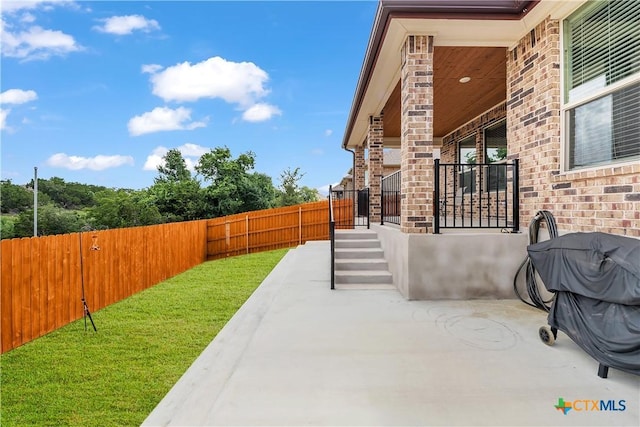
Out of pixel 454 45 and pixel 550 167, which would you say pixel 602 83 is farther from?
pixel 454 45

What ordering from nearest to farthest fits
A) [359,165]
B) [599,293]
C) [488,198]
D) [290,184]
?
[599,293], [488,198], [359,165], [290,184]

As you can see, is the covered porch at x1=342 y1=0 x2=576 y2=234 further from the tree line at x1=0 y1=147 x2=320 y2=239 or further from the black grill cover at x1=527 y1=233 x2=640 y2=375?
the tree line at x1=0 y1=147 x2=320 y2=239

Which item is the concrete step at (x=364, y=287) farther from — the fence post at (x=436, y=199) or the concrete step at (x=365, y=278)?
the fence post at (x=436, y=199)

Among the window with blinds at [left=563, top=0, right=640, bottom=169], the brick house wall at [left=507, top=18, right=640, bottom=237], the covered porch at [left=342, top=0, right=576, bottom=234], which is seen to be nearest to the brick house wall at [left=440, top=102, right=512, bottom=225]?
the covered porch at [left=342, top=0, right=576, bottom=234]

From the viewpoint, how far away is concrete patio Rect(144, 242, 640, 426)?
206cm

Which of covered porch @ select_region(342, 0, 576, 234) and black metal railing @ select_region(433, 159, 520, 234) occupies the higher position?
covered porch @ select_region(342, 0, 576, 234)

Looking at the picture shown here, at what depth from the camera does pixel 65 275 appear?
16.5ft

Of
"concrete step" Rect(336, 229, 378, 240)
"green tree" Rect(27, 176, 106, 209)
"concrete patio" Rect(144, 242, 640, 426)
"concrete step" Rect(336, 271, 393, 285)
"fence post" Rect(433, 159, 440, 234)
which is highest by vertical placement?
"green tree" Rect(27, 176, 106, 209)

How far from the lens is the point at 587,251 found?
2.65 metres

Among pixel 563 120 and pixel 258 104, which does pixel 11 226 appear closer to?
pixel 563 120

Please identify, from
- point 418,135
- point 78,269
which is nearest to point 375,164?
point 418,135

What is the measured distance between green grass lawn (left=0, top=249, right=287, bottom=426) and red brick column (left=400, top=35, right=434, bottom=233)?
3151 mm

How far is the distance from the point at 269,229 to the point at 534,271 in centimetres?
1016

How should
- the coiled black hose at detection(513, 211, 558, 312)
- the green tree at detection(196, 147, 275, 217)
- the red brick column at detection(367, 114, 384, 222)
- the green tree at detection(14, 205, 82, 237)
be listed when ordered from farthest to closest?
the green tree at detection(196, 147, 275, 217) → the green tree at detection(14, 205, 82, 237) → the red brick column at detection(367, 114, 384, 222) → the coiled black hose at detection(513, 211, 558, 312)
